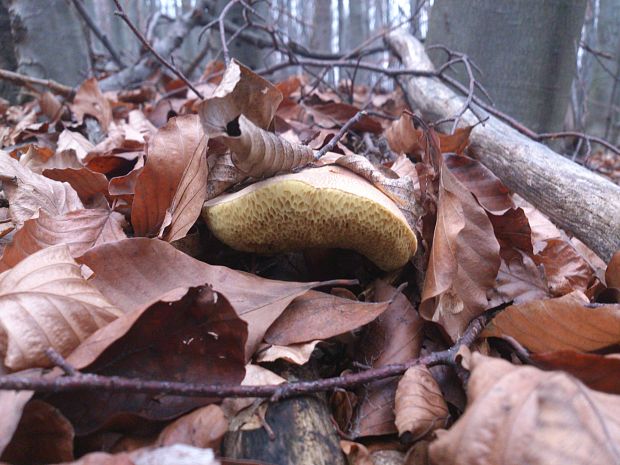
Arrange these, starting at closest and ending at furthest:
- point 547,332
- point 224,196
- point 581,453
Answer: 1. point 581,453
2. point 547,332
3. point 224,196

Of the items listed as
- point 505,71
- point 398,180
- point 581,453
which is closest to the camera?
point 581,453

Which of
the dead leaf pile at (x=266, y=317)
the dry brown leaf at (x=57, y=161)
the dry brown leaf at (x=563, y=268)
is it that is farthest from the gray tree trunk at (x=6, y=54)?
the dry brown leaf at (x=563, y=268)

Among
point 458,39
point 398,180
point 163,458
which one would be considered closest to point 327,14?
point 458,39

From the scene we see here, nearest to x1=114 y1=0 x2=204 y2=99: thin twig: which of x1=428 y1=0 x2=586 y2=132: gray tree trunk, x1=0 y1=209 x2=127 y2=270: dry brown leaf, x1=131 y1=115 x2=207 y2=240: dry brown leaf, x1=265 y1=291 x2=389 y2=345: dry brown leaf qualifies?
x1=131 y1=115 x2=207 y2=240: dry brown leaf

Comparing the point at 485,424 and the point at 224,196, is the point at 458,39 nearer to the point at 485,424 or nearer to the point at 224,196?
the point at 224,196

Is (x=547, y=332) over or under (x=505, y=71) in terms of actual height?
under

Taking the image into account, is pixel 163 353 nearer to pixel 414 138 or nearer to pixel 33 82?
pixel 414 138

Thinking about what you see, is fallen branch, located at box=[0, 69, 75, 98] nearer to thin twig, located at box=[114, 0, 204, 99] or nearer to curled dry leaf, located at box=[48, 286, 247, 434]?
thin twig, located at box=[114, 0, 204, 99]

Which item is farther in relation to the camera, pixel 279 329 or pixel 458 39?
pixel 458 39
